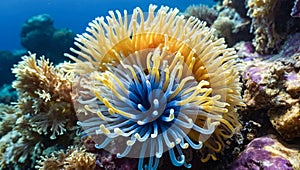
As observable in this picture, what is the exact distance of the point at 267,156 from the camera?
5.90 ft

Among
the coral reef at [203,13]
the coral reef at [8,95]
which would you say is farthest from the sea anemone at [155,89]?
the coral reef at [8,95]

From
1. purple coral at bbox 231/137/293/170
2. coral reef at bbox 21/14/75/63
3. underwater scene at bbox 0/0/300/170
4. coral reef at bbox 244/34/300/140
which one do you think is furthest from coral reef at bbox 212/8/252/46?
coral reef at bbox 21/14/75/63

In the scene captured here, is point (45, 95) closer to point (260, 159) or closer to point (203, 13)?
point (260, 159)

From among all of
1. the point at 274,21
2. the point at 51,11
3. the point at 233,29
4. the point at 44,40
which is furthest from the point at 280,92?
the point at 51,11

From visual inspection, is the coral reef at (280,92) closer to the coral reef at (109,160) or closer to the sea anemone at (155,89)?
the sea anemone at (155,89)

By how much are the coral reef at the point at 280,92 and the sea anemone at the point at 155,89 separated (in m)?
0.27

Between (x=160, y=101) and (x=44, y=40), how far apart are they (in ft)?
37.3

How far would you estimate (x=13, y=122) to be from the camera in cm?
316

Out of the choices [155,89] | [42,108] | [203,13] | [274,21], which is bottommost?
[155,89]

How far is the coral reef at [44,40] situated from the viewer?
11.8 metres

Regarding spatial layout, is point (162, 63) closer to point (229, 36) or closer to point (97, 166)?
point (97, 166)

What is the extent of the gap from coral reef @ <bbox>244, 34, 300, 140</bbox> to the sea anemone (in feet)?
0.89

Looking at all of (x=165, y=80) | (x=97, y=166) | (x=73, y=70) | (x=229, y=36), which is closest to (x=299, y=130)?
(x=165, y=80)

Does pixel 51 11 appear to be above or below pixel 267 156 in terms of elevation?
above
